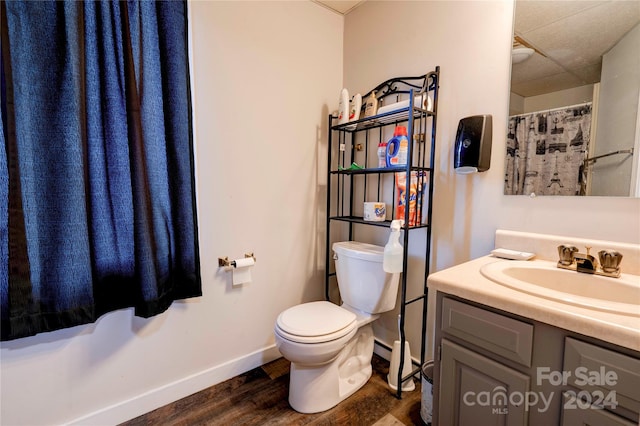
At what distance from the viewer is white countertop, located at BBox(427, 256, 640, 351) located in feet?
2.07

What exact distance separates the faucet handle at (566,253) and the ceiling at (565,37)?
611mm

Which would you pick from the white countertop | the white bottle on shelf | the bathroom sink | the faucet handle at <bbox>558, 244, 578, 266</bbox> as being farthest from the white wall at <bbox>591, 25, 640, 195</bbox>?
the white bottle on shelf

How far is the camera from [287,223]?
1.82 metres

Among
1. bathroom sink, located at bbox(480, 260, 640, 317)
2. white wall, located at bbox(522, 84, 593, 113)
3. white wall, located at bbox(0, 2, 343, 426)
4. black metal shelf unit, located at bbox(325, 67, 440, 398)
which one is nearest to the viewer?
bathroom sink, located at bbox(480, 260, 640, 317)

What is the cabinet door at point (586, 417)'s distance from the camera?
65 centimetres

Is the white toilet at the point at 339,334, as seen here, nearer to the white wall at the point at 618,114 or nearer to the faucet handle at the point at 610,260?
the faucet handle at the point at 610,260

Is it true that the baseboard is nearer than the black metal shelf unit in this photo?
Yes

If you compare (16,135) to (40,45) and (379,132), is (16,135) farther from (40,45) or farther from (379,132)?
(379,132)

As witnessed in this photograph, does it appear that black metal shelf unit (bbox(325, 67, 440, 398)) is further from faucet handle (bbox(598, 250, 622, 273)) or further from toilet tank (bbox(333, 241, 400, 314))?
faucet handle (bbox(598, 250, 622, 273))

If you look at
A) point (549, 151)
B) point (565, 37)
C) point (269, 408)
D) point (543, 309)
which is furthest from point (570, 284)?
point (269, 408)

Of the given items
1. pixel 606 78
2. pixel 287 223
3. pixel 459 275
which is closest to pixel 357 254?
pixel 287 223

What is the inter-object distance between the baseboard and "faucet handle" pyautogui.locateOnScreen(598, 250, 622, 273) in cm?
165

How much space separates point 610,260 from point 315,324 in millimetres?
1123

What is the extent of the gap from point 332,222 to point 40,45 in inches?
64.1
